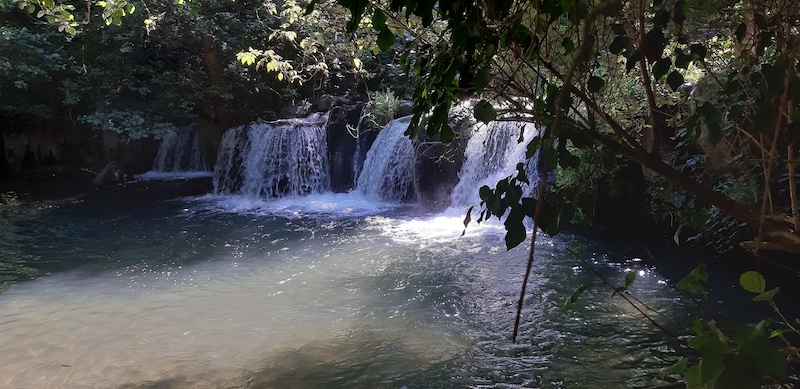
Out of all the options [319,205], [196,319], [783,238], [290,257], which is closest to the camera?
[783,238]

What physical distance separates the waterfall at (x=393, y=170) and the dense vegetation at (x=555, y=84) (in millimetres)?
2231

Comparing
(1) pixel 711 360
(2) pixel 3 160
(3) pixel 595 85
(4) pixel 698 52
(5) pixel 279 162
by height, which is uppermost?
(4) pixel 698 52

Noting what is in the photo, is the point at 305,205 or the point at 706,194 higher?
the point at 706,194

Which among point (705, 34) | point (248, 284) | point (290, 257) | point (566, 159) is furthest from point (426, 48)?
point (290, 257)

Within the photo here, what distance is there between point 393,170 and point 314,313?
6098 millimetres

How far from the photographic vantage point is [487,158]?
941 cm

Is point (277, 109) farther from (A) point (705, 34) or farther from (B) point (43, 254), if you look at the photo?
(A) point (705, 34)

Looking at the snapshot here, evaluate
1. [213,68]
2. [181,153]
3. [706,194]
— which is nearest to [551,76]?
[706,194]

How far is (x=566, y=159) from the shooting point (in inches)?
66.0

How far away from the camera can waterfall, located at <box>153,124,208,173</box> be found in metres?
14.8

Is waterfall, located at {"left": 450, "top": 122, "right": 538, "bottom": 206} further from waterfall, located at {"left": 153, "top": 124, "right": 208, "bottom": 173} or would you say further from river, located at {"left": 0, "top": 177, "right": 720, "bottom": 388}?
waterfall, located at {"left": 153, "top": 124, "right": 208, "bottom": 173}

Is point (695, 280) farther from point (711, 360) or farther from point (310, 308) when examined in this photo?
point (310, 308)

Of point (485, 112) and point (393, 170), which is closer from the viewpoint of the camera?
point (485, 112)

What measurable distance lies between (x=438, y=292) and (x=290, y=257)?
88.0 inches
